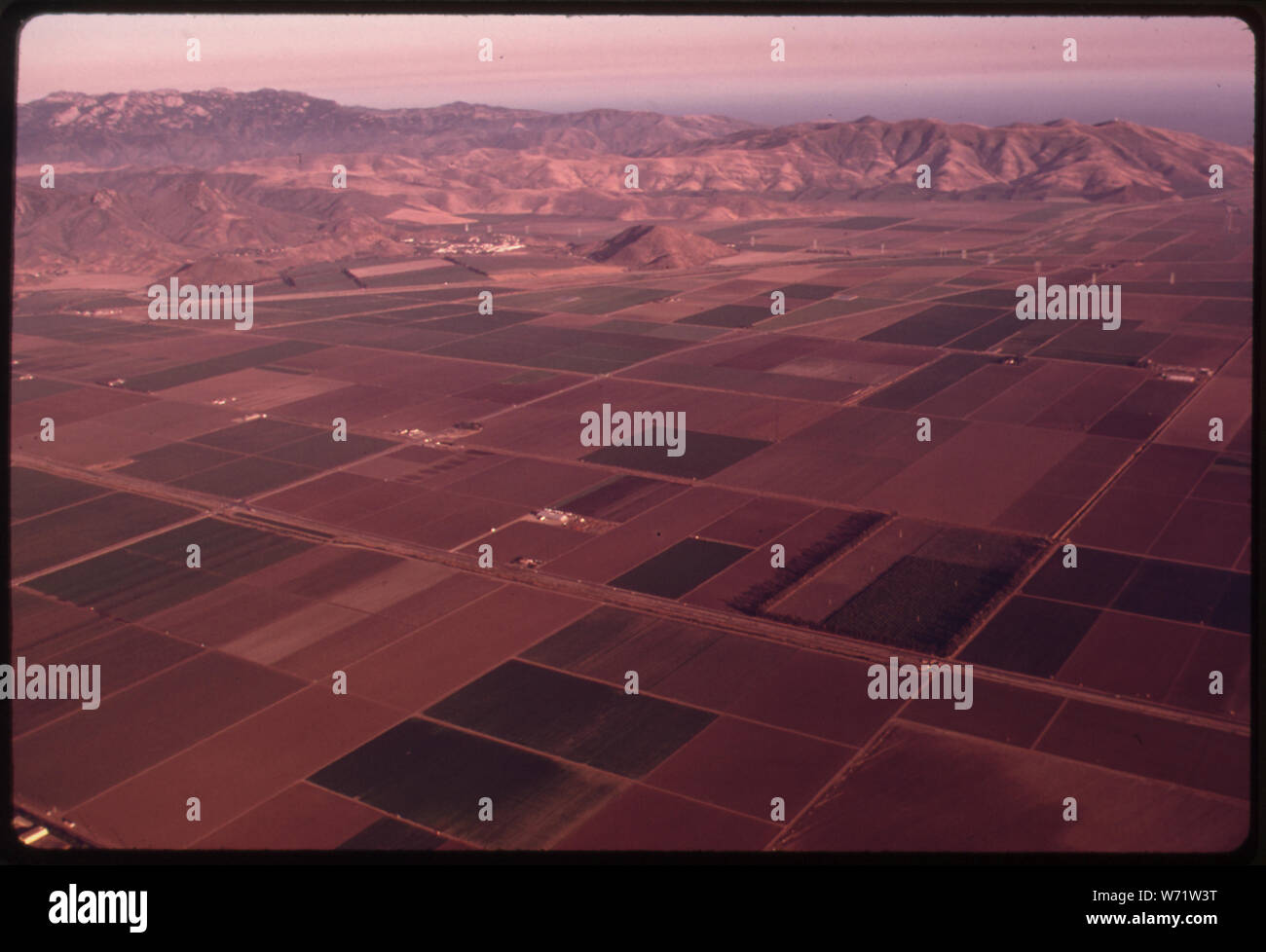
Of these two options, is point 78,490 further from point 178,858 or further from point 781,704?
point 178,858

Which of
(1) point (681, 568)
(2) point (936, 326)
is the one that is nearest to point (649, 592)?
(1) point (681, 568)

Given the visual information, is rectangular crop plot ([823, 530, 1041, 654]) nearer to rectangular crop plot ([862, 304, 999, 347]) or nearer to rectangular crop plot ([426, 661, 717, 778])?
rectangular crop plot ([426, 661, 717, 778])

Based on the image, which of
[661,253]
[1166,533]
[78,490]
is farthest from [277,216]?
[1166,533]

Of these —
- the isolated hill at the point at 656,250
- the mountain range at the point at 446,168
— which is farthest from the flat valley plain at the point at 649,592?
the mountain range at the point at 446,168

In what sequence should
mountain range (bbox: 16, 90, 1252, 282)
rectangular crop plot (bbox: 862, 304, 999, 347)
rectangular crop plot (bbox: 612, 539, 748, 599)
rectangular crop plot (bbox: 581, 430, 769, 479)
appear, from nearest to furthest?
1. rectangular crop plot (bbox: 612, 539, 748, 599)
2. rectangular crop plot (bbox: 581, 430, 769, 479)
3. rectangular crop plot (bbox: 862, 304, 999, 347)
4. mountain range (bbox: 16, 90, 1252, 282)

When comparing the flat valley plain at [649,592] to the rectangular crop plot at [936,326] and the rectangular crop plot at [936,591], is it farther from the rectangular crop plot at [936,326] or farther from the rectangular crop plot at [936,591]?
the rectangular crop plot at [936,326]

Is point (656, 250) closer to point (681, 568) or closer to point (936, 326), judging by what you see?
point (936, 326)

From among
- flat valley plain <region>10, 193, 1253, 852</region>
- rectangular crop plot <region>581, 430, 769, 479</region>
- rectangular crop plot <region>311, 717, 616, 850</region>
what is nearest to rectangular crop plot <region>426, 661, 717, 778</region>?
flat valley plain <region>10, 193, 1253, 852</region>
